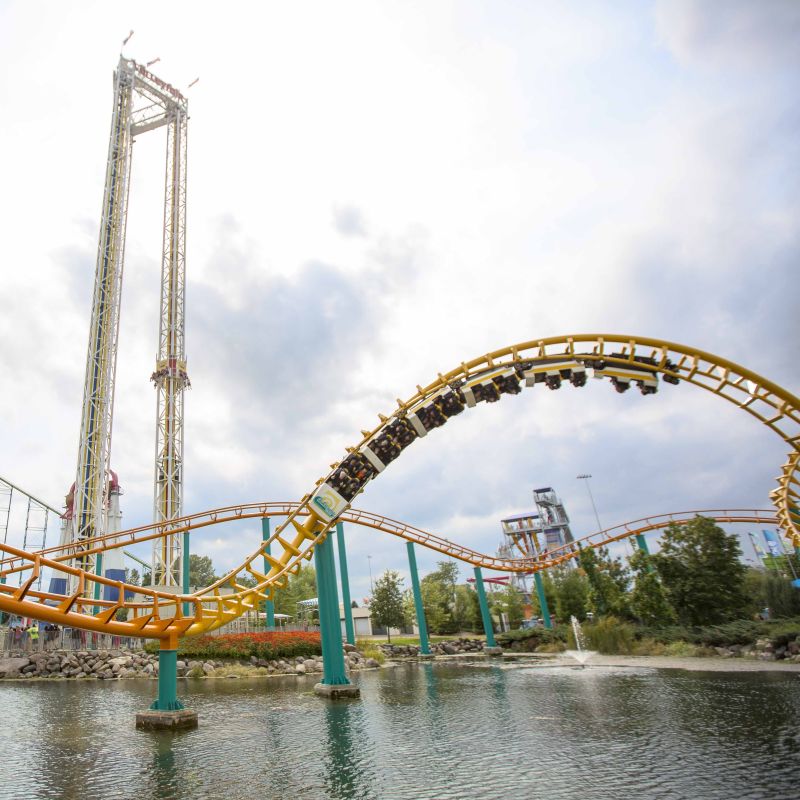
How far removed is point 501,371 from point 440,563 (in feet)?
187

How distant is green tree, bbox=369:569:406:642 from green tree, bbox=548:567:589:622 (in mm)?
12137

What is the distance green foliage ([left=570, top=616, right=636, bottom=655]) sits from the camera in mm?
22406

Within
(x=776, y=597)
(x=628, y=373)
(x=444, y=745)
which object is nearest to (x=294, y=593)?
(x=776, y=597)

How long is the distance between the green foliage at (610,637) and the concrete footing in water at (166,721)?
1873 centimetres

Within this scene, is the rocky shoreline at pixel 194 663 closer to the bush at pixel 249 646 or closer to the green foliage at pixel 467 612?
the bush at pixel 249 646

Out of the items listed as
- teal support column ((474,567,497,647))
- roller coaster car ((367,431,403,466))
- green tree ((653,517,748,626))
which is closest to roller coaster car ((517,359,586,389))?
roller coaster car ((367,431,403,466))

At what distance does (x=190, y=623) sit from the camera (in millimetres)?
10273

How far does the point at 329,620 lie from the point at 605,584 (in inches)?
732

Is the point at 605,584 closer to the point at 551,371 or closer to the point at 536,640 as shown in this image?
the point at 536,640

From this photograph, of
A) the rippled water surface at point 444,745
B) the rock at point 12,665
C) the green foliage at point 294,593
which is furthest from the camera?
the green foliage at point 294,593

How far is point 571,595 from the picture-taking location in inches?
1432

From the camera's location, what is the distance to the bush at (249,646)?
68.8 ft

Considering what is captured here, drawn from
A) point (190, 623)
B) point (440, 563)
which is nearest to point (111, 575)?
point (190, 623)

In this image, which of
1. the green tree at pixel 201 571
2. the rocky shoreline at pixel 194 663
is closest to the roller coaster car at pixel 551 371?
the rocky shoreline at pixel 194 663
